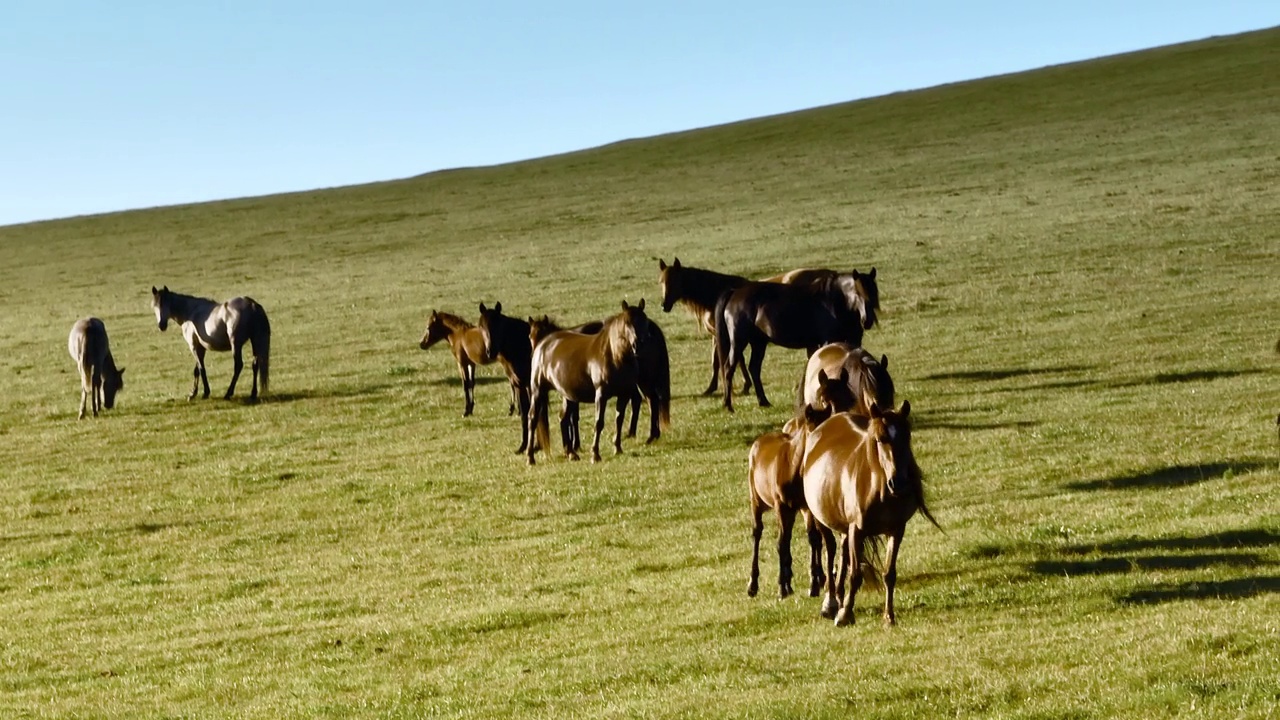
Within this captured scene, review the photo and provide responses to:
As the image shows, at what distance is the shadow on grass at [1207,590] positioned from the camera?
10.1 metres

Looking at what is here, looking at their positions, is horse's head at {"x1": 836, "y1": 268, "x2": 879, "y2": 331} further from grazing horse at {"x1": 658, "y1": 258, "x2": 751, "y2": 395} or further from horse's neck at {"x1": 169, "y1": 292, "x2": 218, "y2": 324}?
horse's neck at {"x1": 169, "y1": 292, "x2": 218, "y2": 324}

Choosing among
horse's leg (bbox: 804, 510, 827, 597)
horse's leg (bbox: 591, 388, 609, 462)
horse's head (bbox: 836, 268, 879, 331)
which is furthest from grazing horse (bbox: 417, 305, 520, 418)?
horse's leg (bbox: 804, 510, 827, 597)

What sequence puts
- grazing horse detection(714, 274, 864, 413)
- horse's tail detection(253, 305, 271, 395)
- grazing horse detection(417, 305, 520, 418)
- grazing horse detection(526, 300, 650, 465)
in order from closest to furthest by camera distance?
grazing horse detection(526, 300, 650, 465) → grazing horse detection(714, 274, 864, 413) → grazing horse detection(417, 305, 520, 418) → horse's tail detection(253, 305, 271, 395)

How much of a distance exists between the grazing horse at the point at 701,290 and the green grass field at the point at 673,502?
2.81 ft

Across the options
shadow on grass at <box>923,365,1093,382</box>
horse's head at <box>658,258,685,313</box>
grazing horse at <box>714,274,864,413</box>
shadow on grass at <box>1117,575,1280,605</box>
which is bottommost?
shadow on grass at <box>1117,575,1280,605</box>

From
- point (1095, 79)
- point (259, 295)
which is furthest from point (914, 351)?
point (1095, 79)

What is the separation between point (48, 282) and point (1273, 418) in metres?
43.4

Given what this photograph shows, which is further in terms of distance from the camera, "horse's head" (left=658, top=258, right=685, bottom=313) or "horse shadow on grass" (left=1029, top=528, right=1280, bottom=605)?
"horse's head" (left=658, top=258, right=685, bottom=313)

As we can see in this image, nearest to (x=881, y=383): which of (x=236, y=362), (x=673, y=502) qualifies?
(x=673, y=502)

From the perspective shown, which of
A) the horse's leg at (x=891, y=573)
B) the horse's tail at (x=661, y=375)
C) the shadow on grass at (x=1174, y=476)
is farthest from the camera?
the horse's tail at (x=661, y=375)

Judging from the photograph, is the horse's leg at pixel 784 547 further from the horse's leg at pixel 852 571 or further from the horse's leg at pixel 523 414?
the horse's leg at pixel 523 414

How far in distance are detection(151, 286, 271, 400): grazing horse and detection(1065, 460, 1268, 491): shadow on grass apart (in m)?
15.6

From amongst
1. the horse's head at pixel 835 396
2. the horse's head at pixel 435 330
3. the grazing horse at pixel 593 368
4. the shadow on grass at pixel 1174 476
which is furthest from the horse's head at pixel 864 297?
the horse's head at pixel 835 396

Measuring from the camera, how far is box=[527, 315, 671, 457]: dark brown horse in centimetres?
1818
